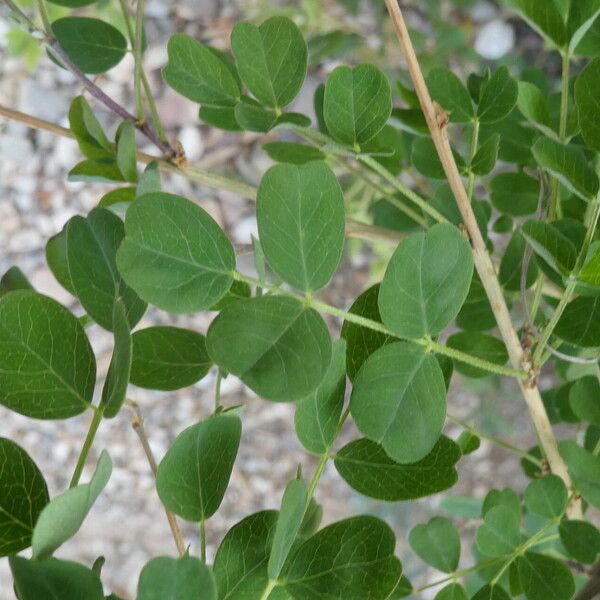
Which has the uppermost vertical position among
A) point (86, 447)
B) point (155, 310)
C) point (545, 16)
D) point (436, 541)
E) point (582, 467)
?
point (545, 16)

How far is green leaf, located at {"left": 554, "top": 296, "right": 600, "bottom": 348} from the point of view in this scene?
0.42 metres

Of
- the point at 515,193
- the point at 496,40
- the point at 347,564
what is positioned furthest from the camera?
the point at 496,40

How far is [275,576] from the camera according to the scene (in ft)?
1.17

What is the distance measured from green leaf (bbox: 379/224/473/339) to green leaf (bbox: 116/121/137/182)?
0.62 feet

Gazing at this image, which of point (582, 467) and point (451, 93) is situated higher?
point (451, 93)

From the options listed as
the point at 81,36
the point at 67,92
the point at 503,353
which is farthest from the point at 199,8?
the point at 503,353

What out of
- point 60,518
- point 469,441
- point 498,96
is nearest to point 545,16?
point 498,96

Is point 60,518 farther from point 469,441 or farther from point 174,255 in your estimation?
point 469,441

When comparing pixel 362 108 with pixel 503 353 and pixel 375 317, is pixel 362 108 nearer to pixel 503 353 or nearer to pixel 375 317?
pixel 375 317

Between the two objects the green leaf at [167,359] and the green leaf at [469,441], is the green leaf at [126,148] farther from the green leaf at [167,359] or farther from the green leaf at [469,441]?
the green leaf at [469,441]

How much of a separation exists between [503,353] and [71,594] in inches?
13.6

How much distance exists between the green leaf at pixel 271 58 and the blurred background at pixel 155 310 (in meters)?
1.02

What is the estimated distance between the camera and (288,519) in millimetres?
338

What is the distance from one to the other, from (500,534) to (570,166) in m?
0.23
